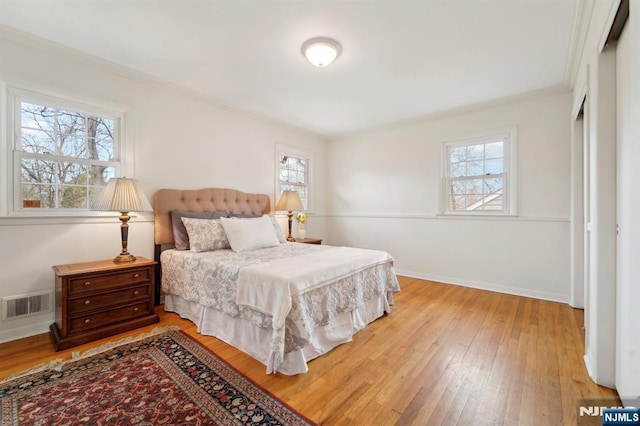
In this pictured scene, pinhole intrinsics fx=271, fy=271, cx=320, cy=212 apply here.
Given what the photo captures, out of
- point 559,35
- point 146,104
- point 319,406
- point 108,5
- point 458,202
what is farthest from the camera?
point 458,202

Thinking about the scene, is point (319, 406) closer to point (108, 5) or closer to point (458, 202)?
point (108, 5)

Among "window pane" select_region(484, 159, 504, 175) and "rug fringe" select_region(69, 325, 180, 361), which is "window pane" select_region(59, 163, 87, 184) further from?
Answer: "window pane" select_region(484, 159, 504, 175)

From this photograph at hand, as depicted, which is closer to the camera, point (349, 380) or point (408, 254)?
point (349, 380)

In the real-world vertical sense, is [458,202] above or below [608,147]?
below

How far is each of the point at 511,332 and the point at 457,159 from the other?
247cm

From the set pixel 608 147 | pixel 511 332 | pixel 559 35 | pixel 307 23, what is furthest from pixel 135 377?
pixel 559 35

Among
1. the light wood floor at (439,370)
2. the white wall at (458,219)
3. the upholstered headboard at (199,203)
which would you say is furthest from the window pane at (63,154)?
the white wall at (458,219)

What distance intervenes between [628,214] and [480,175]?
2.63 meters

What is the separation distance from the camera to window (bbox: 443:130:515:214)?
11.8 feet

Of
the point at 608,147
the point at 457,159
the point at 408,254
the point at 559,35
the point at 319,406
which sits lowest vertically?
the point at 319,406

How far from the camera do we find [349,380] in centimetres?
174

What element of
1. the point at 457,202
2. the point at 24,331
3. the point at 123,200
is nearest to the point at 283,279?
the point at 123,200

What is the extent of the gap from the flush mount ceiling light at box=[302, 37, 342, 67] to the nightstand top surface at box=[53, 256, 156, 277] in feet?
7.89

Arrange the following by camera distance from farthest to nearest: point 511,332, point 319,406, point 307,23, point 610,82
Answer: point 511,332
point 307,23
point 610,82
point 319,406
